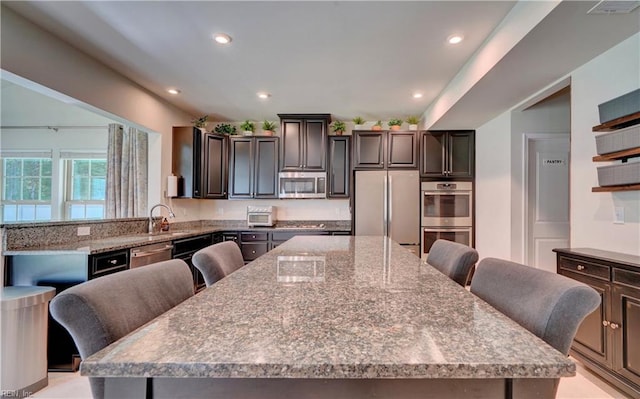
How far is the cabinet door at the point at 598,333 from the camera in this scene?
1906mm

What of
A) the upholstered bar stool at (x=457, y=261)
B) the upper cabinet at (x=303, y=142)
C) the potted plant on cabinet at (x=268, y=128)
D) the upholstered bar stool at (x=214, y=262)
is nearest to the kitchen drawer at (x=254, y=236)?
the upper cabinet at (x=303, y=142)

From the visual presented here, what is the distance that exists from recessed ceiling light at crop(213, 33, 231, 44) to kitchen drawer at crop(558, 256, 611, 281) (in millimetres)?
3254

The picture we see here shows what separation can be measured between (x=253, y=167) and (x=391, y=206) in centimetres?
228

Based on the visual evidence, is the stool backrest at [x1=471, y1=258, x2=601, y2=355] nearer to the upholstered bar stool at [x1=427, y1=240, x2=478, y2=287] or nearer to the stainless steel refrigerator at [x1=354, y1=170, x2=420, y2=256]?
the upholstered bar stool at [x1=427, y1=240, x2=478, y2=287]

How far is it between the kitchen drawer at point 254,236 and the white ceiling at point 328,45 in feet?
6.60

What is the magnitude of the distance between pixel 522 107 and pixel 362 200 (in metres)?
2.27

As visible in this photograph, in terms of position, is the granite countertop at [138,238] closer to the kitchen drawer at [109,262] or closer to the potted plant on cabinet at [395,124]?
the kitchen drawer at [109,262]

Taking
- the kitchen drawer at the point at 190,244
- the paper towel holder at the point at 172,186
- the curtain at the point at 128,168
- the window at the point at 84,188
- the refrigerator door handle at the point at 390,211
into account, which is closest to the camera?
the kitchen drawer at the point at 190,244

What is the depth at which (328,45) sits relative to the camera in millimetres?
2652

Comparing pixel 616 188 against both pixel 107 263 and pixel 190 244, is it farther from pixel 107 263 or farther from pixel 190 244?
pixel 190 244

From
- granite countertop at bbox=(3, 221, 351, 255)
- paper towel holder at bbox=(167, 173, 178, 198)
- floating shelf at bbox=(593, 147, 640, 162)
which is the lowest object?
granite countertop at bbox=(3, 221, 351, 255)

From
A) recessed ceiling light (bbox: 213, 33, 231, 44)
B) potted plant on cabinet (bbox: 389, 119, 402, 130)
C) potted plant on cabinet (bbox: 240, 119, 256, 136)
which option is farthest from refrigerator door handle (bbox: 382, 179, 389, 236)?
recessed ceiling light (bbox: 213, 33, 231, 44)

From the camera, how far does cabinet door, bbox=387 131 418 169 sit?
459 cm

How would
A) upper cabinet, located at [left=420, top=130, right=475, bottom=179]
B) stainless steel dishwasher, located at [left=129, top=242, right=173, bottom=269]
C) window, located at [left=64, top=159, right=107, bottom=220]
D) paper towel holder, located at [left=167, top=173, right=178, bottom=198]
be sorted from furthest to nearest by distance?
window, located at [left=64, top=159, right=107, bottom=220] → upper cabinet, located at [left=420, top=130, right=475, bottom=179] → paper towel holder, located at [left=167, top=173, right=178, bottom=198] → stainless steel dishwasher, located at [left=129, top=242, right=173, bottom=269]
